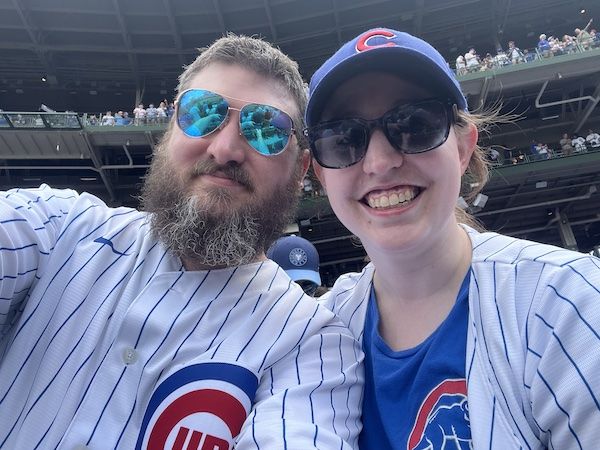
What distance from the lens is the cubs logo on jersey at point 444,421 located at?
1264 mm

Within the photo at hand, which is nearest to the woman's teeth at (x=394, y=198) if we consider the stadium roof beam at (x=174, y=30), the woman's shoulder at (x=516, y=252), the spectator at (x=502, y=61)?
the woman's shoulder at (x=516, y=252)

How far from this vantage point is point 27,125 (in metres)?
14.8

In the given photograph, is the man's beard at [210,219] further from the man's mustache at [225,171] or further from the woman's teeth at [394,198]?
the woman's teeth at [394,198]

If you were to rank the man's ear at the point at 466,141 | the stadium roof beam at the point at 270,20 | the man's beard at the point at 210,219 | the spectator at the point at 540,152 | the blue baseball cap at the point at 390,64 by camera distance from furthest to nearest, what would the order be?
the stadium roof beam at the point at 270,20
the spectator at the point at 540,152
the man's beard at the point at 210,219
the man's ear at the point at 466,141
the blue baseball cap at the point at 390,64

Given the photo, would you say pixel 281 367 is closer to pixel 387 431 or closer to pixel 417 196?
pixel 387 431

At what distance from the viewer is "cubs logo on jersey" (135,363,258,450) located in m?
1.44

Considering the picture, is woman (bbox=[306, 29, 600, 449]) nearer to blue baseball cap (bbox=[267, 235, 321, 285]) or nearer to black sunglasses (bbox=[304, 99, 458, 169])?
black sunglasses (bbox=[304, 99, 458, 169])

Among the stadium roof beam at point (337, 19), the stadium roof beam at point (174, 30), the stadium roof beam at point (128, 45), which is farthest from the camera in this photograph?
the stadium roof beam at point (337, 19)

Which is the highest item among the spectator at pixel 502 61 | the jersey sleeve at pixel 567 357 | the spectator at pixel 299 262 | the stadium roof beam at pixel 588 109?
the spectator at pixel 502 61

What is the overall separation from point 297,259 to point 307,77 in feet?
60.0

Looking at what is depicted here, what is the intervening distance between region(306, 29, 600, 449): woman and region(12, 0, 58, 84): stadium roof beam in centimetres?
2045

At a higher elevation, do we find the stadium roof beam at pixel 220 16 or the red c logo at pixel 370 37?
the stadium roof beam at pixel 220 16

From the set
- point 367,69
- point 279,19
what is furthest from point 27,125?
point 367,69

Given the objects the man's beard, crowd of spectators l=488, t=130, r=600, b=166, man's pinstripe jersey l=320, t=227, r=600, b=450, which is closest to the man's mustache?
the man's beard
